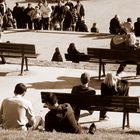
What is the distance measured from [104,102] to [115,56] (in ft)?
15.3

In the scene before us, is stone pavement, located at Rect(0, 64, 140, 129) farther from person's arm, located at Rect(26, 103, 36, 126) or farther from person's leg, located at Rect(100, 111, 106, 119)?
person's arm, located at Rect(26, 103, 36, 126)

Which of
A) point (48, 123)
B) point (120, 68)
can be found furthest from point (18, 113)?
point (120, 68)

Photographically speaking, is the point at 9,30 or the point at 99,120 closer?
the point at 99,120

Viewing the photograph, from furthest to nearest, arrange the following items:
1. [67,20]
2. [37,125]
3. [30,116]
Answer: [67,20], [37,125], [30,116]

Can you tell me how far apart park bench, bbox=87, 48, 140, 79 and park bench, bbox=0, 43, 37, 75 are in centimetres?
163

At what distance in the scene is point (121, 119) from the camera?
46.5 feet

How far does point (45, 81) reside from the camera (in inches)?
688

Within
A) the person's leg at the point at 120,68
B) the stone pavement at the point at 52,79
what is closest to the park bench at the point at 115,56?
the person's leg at the point at 120,68

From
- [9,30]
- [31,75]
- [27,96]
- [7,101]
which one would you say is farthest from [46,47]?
[7,101]

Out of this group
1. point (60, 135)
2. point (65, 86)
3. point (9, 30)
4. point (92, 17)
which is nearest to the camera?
point (60, 135)

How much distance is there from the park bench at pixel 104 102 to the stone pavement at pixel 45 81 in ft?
→ 2.72

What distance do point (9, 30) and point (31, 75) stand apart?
10075 millimetres

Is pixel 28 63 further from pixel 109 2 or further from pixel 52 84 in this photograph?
pixel 109 2

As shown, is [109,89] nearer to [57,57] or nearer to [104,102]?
[104,102]
